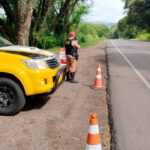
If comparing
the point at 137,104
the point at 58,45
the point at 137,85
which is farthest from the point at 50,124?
the point at 58,45

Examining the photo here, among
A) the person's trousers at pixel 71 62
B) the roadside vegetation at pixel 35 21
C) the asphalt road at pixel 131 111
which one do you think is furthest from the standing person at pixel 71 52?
the roadside vegetation at pixel 35 21

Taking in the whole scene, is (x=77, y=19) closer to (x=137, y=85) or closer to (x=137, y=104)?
(x=137, y=85)

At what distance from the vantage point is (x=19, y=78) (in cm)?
446

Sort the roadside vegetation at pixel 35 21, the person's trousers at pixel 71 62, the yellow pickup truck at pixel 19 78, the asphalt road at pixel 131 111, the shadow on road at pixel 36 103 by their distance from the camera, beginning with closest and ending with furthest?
the asphalt road at pixel 131 111, the yellow pickup truck at pixel 19 78, the shadow on road at pixel 36 103, the person's trousers at pixel 71 62, the roadside vegetation at pixel 35 21

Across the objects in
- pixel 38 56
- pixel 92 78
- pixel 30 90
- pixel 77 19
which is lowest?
pixel 92 78

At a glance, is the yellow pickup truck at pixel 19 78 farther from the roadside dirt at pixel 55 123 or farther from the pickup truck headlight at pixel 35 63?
the roadside dirt at pixel 55 123

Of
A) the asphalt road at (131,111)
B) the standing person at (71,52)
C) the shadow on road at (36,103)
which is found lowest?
the shadow on road at (36,103)

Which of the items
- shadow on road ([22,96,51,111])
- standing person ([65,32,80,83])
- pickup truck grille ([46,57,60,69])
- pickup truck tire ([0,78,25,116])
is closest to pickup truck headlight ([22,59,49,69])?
pickup truck grille ([46,57,60,69])

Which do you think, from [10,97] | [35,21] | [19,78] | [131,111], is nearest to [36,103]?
[10,97]

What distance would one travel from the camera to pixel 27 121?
4422mm

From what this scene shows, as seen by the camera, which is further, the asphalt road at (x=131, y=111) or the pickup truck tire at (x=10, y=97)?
the pickup truck tire at (x=10, y=97)

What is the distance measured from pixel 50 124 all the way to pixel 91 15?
3174 cm

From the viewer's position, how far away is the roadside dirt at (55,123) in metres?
3.51

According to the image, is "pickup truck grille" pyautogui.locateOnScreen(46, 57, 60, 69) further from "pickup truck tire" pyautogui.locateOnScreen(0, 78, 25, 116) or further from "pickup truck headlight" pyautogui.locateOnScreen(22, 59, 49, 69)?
"pickup truck tire" pyautogui.locateOnScreen(0, 78, 25, 116)
